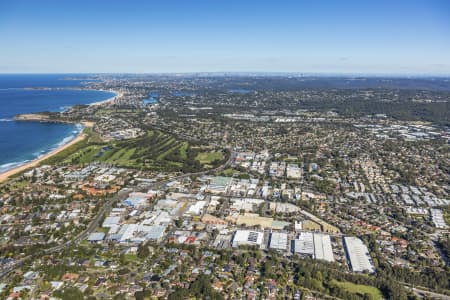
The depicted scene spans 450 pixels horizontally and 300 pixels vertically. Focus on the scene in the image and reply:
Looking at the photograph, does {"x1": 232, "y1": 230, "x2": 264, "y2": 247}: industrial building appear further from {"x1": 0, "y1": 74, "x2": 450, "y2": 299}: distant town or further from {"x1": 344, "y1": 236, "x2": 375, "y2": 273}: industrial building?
{"x1": 344, "y1": 236, "x2": 375, "y2": 273}: industrial building

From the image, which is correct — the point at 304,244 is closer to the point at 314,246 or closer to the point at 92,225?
the point at 314,246

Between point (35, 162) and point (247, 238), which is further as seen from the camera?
point (35, 162)

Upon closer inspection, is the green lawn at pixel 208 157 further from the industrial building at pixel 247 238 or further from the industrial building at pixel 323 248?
the industrial building at pixel 323 248

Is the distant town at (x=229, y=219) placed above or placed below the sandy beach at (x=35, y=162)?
below

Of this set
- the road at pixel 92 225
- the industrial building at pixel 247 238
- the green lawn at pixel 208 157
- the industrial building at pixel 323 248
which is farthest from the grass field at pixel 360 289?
the green lawn at pixel 208 157

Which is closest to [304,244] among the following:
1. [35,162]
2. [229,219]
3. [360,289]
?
[360,289]
